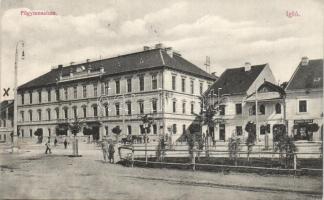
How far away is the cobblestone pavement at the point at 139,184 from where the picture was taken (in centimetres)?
569

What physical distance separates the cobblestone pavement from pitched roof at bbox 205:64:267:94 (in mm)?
1472

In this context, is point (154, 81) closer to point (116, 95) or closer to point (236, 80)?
point (116, 95)

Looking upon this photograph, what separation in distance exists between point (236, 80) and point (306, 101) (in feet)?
5.30

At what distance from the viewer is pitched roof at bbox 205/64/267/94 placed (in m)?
6.62

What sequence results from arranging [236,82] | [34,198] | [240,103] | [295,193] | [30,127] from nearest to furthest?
1. [295,193]
2. [34,198]
3. [240,103]
4. [236,82]
5. [30,127]

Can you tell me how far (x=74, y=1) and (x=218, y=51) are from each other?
210 cm

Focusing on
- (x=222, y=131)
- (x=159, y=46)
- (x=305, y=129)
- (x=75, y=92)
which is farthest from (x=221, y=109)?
(x=75, y=92)

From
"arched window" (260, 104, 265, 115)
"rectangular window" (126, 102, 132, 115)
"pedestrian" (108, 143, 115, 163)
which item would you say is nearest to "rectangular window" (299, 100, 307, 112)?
"arched window" (260, 104, 265, 115)

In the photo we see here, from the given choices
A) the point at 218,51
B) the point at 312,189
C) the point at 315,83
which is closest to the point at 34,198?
the point at 218,51

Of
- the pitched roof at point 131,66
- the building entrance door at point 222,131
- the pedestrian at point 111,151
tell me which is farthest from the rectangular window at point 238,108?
the pedestrian at point 111,151

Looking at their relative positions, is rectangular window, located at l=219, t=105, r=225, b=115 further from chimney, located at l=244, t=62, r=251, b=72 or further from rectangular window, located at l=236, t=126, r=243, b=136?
chimney, located at l=244, t=62, r=251, b=72

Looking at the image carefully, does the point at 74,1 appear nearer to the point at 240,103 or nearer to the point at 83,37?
the point at 83,37

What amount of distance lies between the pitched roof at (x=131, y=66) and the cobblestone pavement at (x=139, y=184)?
4.94 feet

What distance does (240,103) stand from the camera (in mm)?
7324
